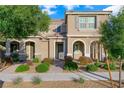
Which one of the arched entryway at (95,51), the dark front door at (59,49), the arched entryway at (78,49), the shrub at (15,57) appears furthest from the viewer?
the dark front door at (59,49)

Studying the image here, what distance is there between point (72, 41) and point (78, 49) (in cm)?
198

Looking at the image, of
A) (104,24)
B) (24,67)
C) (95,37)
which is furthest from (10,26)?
(95,37)

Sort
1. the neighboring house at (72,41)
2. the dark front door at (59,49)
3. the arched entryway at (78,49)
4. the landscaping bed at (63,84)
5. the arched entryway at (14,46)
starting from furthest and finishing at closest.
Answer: the dark front door at (59,49)
the arched entryway at (14,46)
the arched entryway at (78,49)
the neighboring house at (72,41)
the landscaping bed at (63,84)

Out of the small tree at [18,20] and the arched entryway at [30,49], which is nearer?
the small tree at [18,20]

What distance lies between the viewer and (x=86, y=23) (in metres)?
30.9

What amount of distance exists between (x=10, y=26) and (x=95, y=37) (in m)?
14.0

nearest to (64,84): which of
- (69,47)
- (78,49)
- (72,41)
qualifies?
(69,47)

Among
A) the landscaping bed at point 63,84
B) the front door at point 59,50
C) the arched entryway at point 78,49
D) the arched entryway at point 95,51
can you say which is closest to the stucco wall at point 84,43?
the arched entryway at point 95,51

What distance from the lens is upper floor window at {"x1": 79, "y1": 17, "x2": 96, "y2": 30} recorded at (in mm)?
30875

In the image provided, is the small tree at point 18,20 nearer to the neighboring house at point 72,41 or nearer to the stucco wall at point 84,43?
the neighboring house at point 72,41

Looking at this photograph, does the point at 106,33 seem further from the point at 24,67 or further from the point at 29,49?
the point at 29,49

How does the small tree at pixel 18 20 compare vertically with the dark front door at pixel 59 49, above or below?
above

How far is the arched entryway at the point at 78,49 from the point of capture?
32297 mm

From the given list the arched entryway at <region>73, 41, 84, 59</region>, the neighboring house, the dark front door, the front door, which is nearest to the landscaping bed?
the neighboring house
